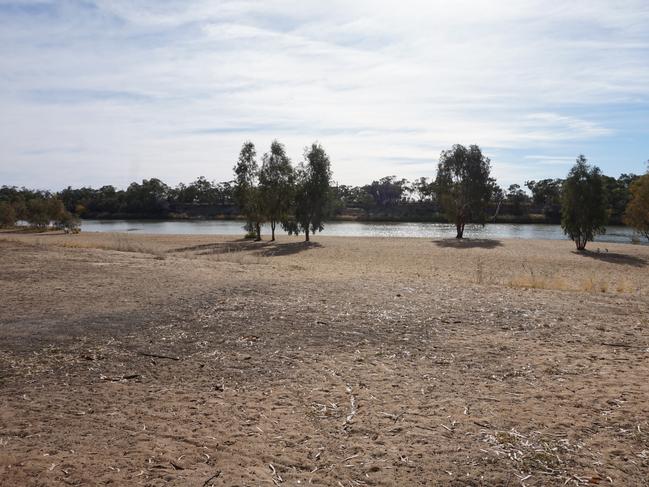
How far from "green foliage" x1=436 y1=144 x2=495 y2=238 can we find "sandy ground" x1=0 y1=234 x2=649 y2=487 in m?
41.7

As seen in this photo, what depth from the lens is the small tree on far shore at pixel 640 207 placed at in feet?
115

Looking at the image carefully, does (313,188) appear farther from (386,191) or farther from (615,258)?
(386,191)

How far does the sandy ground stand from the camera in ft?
14.6

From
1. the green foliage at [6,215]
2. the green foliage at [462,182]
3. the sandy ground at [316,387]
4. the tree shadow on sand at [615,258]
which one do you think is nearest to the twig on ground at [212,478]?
the sandy ground at [316,387]

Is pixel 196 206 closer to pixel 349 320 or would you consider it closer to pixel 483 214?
pixel 483 214

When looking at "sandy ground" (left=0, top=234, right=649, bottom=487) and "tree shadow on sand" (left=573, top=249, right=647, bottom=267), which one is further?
"tree shadow on sand" (left=573, top=249, right=647, bottom=267)

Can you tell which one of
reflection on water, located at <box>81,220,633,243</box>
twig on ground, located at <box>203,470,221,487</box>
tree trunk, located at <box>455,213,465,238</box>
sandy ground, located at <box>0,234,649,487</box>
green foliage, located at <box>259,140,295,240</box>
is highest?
green foliage, located at <box>259,140,295,240</box>

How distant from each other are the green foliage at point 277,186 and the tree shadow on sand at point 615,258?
21768 millimetres

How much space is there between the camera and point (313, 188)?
141 ft

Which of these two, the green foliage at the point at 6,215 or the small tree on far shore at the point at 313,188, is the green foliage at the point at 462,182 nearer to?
the small tree on far shore at the point at 313,188

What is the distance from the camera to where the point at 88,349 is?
7.38 meters

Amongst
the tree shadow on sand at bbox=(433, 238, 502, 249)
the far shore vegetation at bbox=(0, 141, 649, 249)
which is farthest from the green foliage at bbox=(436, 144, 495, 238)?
the tree shadow on sand at bbox=(433, 238, 502, 249)

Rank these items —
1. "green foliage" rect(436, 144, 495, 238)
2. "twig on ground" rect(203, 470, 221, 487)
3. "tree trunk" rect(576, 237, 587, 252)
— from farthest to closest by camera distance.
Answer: "green foliage" rect(436, 144, 495, 238) → "tree trunk" rect(576, 237, 587, 252) → "twig on ground" rect(203, 470, 221, 487)

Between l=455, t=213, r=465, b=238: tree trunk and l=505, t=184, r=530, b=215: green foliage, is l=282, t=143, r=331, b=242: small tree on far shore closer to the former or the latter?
l=455, t=213, r=465, b=238: tree trunk
